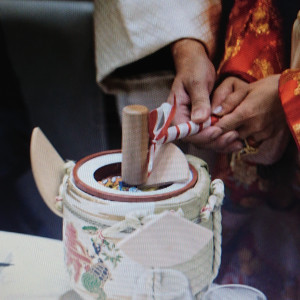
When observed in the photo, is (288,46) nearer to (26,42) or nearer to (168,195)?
(168,195)

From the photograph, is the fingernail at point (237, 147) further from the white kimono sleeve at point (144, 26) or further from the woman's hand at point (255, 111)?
the white kimono sleeve at point (144, 26)

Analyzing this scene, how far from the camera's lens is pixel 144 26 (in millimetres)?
542

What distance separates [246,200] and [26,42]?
1.60 feet

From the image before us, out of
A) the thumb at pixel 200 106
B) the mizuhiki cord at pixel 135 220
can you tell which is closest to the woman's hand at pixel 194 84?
the thumb at pixel 200 106

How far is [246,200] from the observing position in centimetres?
67

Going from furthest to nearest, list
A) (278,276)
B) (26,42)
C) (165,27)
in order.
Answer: (26,42) < (278,276) < (165,27)

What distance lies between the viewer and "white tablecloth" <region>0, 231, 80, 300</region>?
1.70 ft

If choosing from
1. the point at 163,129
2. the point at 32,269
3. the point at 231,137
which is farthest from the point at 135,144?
the point at 32,269

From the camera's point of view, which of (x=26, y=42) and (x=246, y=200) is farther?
(x=26, y=42)

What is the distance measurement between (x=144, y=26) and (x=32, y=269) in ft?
1.17

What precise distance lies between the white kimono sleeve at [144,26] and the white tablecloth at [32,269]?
0.26 meters

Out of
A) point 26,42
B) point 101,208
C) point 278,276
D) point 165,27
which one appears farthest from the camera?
point 26,42

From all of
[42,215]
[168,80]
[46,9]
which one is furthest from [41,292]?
[46,9]

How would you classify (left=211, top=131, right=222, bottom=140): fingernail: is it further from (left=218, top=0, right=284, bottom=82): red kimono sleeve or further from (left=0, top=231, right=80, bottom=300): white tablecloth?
(left=0, top=231, right=80, bottom=300): white tablecloth
